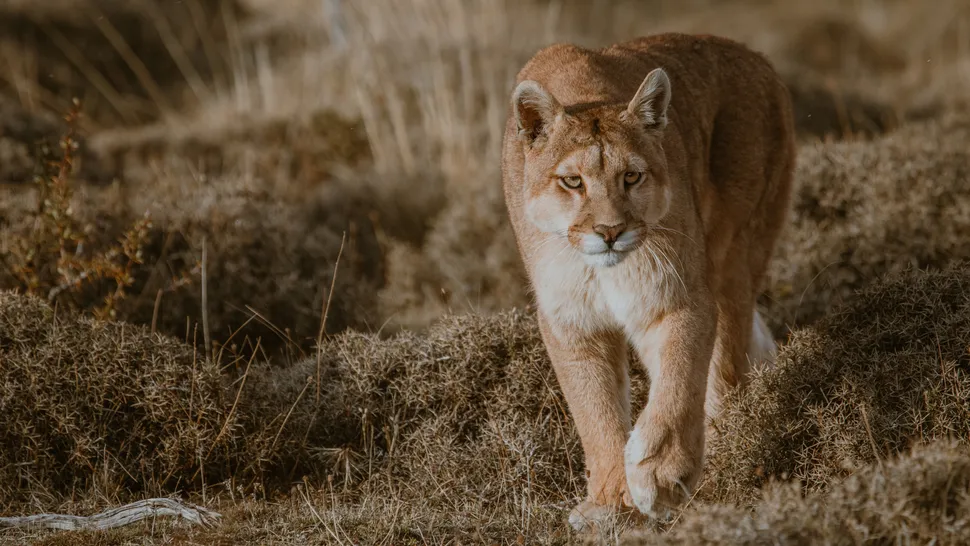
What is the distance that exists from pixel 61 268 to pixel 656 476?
340 centimetres

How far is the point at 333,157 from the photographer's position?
11.3 meters

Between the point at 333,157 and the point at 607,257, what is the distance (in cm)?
751

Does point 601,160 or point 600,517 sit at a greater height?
point 601,160

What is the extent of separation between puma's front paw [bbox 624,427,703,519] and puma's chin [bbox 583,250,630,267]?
26.2 inches

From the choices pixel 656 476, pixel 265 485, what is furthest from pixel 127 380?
pixel 656 476

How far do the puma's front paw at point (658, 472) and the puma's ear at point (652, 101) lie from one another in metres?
1.26

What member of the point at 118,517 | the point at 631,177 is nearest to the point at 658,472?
the point at 631,177

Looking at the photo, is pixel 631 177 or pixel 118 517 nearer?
pixel 631 177

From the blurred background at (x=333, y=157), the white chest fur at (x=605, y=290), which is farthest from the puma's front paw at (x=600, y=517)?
the blurred background at (x=333, y=157)

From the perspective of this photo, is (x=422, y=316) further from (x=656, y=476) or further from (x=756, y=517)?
(x=756, y=517)

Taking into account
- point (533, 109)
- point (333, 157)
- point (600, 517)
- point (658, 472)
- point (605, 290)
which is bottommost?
point (333, 157)

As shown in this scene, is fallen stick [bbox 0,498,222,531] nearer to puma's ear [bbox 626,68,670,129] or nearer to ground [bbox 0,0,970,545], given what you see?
ground [bbox 0,0,970,545]

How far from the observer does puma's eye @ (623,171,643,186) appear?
168 inches

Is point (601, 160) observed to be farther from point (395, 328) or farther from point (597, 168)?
point (395, 328)
